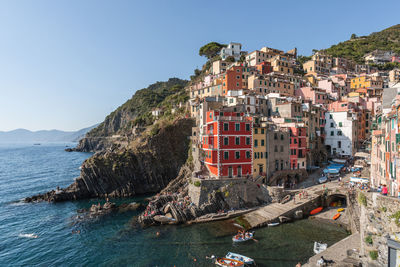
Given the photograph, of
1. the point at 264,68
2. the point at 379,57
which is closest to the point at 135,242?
the point at 264,68

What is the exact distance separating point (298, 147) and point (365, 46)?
4984 inches

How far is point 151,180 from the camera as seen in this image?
55531 millimetres

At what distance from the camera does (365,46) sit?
12681 centimetres

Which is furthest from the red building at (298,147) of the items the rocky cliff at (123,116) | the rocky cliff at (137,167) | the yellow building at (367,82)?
the rocky cliff at (123,116)

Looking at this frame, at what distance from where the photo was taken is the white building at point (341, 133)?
5078 centimetres

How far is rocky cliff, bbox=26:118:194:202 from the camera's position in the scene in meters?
52.1

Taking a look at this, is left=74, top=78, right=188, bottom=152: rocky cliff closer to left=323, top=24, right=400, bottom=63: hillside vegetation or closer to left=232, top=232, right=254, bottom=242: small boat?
left=323, top=24, right=400, bottom=63: hillside vegetation

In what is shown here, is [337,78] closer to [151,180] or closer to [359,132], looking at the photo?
[359,132]

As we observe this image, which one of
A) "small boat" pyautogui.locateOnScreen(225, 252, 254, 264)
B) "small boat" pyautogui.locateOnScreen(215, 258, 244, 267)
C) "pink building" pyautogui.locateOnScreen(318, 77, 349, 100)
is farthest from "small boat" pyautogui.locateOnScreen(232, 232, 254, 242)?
"pink building" pyautogui.locateOnScreen(318, 77, 349, 100)

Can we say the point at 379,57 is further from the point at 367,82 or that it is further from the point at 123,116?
the point at 123,116

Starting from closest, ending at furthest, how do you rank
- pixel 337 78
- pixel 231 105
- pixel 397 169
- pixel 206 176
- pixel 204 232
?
1. pixel 397 169
2. pixel 204 232
3. pixel 206 176
4. pixel 231 105
5. pixel 337 78

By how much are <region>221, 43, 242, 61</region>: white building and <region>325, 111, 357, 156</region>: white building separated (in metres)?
53.6

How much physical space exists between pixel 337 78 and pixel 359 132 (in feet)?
103

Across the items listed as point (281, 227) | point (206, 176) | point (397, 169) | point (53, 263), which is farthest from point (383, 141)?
point (53, 263)
